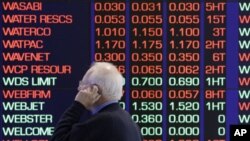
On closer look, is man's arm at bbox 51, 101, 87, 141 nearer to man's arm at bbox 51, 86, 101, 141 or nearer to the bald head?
man's arm at bbox 51, 86, 101, 141

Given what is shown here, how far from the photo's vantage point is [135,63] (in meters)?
4.48

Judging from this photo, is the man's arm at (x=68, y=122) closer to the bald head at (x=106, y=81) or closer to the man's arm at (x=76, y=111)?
the man's arm at (x=76, y=111)

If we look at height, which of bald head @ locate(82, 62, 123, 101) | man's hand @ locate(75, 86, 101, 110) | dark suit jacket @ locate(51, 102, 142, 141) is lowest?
dark suit jacket @ locate(51, 102, 142, 141)

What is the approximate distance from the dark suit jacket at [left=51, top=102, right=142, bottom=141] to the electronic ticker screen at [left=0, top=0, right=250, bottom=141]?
1.69 m

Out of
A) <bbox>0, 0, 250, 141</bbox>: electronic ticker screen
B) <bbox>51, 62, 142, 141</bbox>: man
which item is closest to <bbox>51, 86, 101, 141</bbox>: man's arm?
<bbox>51, 62, 142, 141</bbox>: man

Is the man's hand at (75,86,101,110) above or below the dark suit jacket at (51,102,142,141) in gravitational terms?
above

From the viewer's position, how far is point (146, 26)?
14.7ft

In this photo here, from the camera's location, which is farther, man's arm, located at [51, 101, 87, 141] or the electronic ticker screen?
the electronic ticker screen

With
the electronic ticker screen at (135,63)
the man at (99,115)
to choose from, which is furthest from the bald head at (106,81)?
the electronic ticker screen at (135,63)

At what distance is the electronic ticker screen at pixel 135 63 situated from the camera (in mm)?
4449

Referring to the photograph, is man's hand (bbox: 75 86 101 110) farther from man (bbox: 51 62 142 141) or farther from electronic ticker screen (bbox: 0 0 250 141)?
electronic ticker screen (bbox: 0 0 250 141)

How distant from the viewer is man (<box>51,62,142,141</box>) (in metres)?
2.68

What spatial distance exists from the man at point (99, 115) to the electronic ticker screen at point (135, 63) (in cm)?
165

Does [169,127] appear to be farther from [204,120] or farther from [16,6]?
[16,6]
